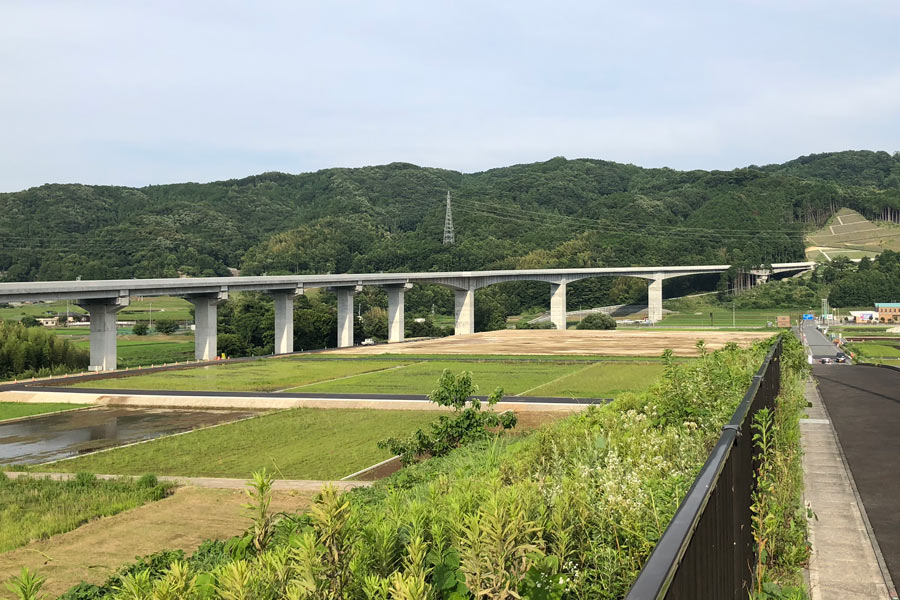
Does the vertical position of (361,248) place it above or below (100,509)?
above

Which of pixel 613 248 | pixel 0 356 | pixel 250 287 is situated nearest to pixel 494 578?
pixel 0 356

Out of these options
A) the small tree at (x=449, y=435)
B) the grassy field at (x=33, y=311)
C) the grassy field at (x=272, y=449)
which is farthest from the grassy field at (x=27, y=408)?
the grassy field at (x=33, y=311)

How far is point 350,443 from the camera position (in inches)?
1106

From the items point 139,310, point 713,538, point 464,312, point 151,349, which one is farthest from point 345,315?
point 713,538

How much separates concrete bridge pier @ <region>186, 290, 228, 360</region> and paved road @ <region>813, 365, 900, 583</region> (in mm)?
54437

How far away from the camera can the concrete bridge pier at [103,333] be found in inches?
2432

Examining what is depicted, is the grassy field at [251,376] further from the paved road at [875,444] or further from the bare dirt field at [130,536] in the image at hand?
the paved road at [875,444]

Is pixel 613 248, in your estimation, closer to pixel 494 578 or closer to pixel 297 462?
pixel 297 462

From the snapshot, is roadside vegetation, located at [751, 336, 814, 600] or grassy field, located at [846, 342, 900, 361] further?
grassy field, located at [846, 342, 900, 361]

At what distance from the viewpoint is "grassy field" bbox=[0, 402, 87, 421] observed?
38609 mm

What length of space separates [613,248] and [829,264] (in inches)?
1894

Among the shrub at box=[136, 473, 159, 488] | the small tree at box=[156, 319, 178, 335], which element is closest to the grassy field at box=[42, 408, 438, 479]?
the shrub at box=[136, 473, 159, 488]

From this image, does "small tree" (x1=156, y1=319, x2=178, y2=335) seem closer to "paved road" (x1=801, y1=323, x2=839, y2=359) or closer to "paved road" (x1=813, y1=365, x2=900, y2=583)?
"paved road" (x1=801, y1=323, x2=839, y2=359)

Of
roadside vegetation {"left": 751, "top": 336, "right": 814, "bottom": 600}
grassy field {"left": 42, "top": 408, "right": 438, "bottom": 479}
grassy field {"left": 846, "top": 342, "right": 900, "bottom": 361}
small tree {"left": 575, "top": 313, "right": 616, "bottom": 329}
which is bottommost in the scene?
grassy field {"left": 42, "top": 408, "right": 438, "bottom": 479}
